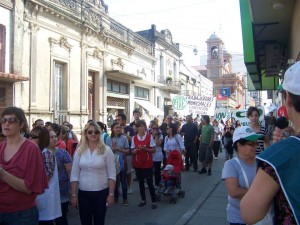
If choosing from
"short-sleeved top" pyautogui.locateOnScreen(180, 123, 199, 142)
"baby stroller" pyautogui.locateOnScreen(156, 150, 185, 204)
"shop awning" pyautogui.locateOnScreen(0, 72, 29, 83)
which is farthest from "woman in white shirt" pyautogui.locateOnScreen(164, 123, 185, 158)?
"shop awning" pyautogui.locateOnScreen(0, 72, 29, 83)

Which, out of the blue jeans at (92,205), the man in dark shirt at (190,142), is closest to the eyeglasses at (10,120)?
the blue jeans at (92,205)

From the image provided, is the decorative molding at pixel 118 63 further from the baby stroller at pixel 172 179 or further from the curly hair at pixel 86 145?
the curly hair at pixel 86 145

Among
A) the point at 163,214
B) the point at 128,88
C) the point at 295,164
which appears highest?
the point at 128,88

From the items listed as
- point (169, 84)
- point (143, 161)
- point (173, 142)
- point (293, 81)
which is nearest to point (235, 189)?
point (293, 81)

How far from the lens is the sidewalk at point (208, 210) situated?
252 inches

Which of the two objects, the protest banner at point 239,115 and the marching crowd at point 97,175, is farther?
the protest banner at point 239,115

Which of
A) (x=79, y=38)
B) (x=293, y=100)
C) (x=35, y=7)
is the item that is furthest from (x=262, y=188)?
(x=79, y=38)

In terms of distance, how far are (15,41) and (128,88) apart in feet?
38.4

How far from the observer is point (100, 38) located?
2023cm

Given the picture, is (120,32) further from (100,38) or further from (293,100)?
(293,100)

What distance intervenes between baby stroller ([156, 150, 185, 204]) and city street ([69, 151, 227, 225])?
0.53 ft

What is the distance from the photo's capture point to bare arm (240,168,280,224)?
4.96 feet

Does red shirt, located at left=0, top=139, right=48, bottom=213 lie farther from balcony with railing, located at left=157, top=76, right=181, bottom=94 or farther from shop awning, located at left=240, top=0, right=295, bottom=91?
balcony with railing, located at left=157, top=76, right=181, bottom=94

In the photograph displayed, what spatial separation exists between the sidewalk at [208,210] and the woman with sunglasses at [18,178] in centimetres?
349
